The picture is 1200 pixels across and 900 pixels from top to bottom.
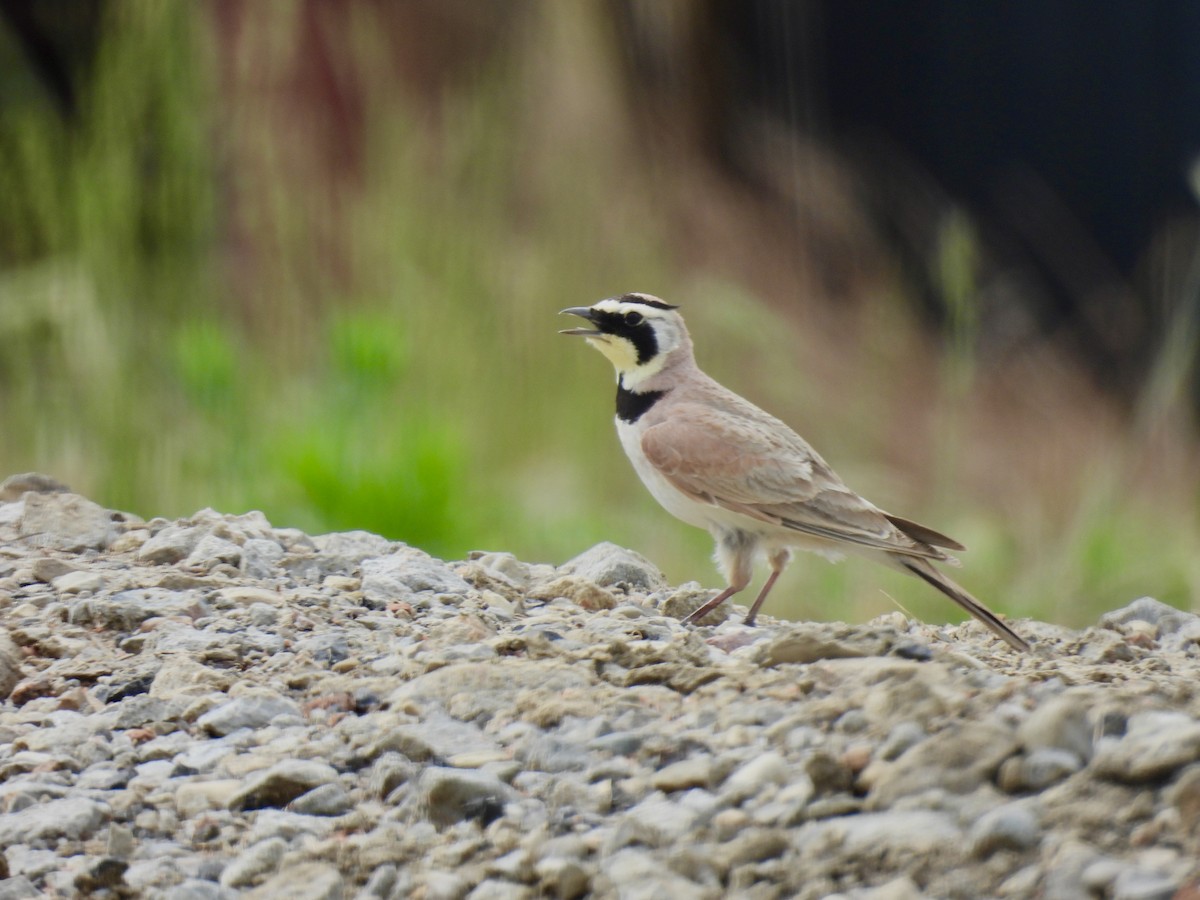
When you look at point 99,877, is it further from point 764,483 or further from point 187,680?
point 764,483

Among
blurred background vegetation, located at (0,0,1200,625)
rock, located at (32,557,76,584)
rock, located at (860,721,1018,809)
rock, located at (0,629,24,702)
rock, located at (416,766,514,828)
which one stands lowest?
rock, located at (416,766,514,828)

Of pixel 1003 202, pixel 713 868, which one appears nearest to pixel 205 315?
pixel 713 868

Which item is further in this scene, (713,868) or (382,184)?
(382,184)

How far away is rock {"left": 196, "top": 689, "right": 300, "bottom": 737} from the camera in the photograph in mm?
2469

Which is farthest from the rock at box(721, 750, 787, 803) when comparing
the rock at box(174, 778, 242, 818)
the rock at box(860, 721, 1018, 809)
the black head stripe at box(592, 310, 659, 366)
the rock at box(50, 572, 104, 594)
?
the black head stripe at box(592, 310, 659, 366)

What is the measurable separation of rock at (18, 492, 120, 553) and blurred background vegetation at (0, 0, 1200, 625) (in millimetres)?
1127

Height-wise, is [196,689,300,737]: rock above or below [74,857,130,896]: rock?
above

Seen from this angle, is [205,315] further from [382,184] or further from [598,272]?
[598,272]

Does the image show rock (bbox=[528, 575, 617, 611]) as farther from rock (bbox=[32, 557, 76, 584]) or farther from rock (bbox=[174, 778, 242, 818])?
rock (bbox=[174, 778, 242, 818])

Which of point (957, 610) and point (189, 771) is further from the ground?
point (957, 610)

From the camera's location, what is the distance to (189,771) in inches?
92.6

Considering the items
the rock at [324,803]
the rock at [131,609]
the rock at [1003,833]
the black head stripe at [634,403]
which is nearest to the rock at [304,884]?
the rock at [324,803]

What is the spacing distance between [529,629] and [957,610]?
2170 mm

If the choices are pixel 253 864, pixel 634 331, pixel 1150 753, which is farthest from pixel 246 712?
pixel 634 331
